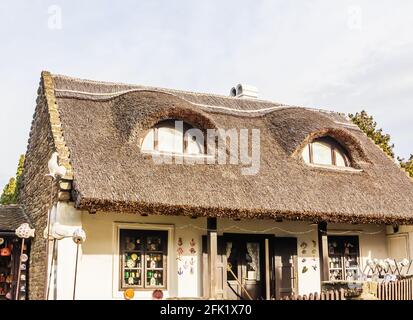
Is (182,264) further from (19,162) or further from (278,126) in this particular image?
(19,162)

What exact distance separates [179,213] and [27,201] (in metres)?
5.09

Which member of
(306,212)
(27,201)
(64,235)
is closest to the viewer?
(64,235)

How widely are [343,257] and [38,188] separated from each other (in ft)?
25.0

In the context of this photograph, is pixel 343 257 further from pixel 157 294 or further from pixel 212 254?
pixel 157 294

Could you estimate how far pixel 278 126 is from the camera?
1547cm

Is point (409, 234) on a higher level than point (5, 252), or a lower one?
higher

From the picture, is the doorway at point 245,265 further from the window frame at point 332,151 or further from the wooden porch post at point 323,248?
the window frame at point 332,151

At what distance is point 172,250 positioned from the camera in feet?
43.3

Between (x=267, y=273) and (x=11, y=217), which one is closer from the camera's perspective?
(x=11, y=217)

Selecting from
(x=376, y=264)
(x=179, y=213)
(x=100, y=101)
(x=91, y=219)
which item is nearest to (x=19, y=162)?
(x=100, y=101)

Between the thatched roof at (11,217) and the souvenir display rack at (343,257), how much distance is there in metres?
7.38

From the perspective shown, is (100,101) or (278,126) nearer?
(100,101)

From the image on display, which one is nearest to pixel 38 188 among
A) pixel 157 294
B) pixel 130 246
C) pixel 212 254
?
pixel 130 246

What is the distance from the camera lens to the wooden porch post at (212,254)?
12.4 meters
